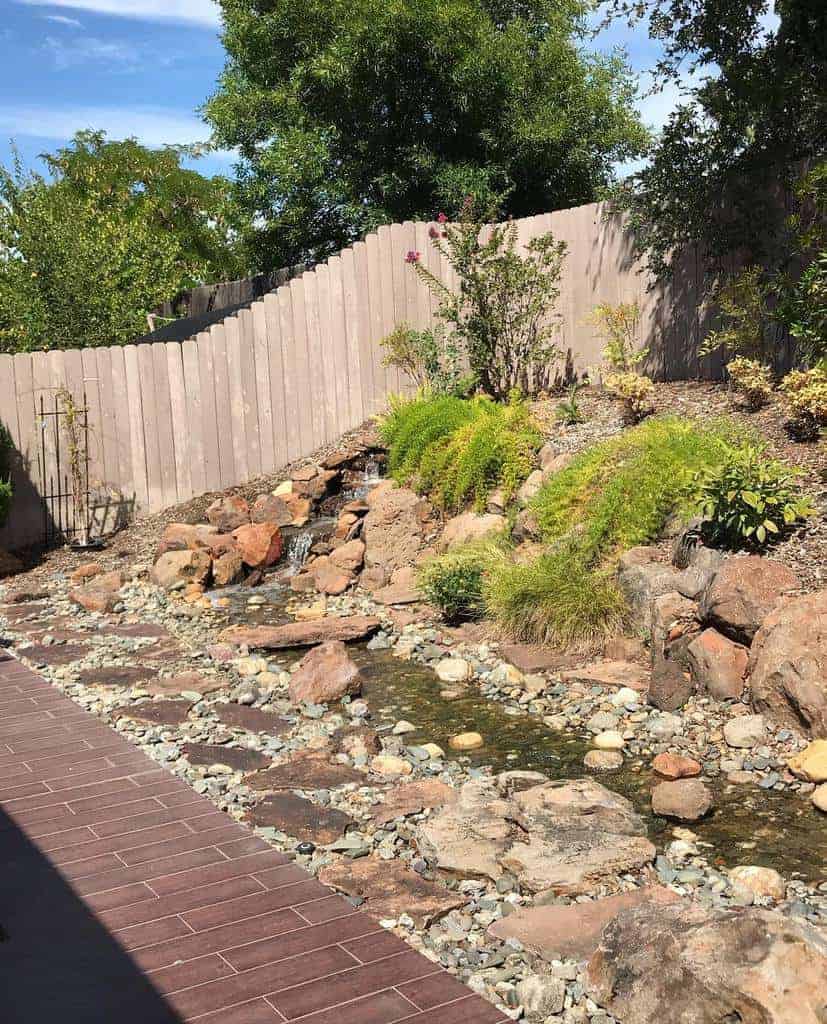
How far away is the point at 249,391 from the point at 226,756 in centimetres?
633

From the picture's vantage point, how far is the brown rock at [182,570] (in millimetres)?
8203

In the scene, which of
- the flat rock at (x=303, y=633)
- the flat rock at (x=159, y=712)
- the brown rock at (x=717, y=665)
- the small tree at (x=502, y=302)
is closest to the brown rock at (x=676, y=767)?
the brown rock at (x=717, y=665)

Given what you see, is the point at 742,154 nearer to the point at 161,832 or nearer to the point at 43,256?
the point at 161,832

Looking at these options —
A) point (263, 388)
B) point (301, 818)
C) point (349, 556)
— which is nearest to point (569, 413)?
point (349, 556)

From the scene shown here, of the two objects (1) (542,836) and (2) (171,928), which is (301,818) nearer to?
(1) (542,836)

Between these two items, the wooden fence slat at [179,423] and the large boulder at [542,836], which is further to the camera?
the wooden fence slat at [179,423]

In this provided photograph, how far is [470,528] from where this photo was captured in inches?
305

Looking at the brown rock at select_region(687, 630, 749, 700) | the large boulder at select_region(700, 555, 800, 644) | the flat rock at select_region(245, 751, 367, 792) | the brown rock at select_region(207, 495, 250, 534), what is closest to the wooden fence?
the brown rock at select_region(207, 495, 250, 534)

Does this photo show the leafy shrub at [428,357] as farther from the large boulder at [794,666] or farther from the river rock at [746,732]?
the river rock at [746,732]

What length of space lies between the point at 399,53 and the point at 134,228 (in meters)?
5.88

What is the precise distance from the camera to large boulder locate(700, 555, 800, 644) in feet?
16.3

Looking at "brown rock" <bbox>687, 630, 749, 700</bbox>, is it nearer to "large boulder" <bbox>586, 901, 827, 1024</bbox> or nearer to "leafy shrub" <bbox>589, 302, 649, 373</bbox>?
"large boulder" <bbox>586, 901, 827, 1024</bbox>

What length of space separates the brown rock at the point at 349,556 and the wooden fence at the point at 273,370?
7.78ft

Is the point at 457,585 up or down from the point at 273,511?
down
